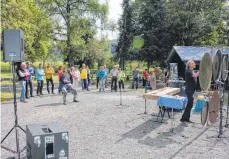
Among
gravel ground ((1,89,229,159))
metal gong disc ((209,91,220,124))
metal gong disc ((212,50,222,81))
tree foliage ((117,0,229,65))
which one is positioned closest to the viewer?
gravel ground ((1,89,229,159))

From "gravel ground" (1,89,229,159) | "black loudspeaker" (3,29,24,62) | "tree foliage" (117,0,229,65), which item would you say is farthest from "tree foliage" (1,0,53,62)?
"black loudspeaker" (3,29,24,62)

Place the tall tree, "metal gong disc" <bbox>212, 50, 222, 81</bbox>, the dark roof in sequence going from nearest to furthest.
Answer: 1. "metal gong disc" <bbox>212, 50, 222, 81</bbox>
2. the dark roof
3. the tall tree

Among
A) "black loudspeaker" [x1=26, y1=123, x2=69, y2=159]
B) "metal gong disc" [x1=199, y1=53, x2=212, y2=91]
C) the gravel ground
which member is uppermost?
"metal gong disc" [x1=199, y1=53, x2=212, y2=91]

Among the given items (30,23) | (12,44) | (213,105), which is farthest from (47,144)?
(30,23)

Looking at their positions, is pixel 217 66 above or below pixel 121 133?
above

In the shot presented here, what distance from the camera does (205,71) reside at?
754 centimetres

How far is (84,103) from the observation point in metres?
12.5

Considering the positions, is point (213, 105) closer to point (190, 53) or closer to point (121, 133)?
point (121, 133)

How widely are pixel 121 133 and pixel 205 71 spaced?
2.88m

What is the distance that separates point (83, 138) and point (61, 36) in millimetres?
28885

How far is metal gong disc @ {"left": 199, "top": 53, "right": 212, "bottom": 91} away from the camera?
7.45 meters

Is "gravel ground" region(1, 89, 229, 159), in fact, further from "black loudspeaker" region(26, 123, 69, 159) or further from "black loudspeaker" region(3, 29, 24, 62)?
"black loudspeaker" region(3, 29, 24, 62)

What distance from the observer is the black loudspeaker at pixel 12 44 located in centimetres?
645

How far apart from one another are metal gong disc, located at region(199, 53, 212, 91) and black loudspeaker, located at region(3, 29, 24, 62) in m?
4.76
